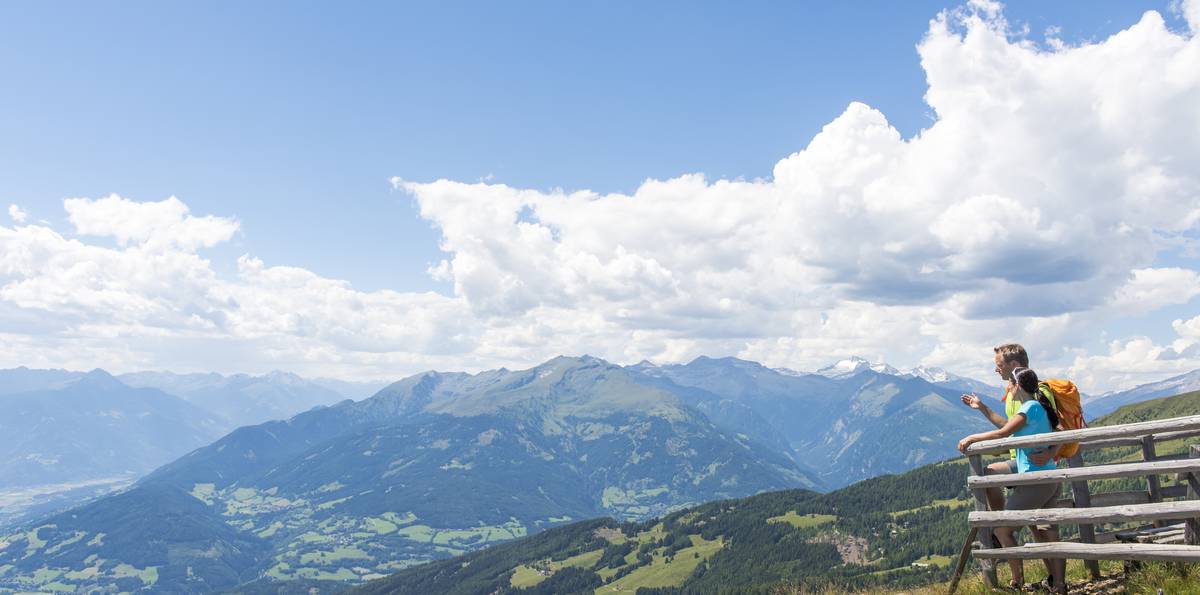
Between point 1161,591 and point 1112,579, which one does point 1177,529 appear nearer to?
point 1112,579

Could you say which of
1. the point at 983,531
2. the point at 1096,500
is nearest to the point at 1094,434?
the point at 1096,500

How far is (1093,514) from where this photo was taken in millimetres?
10445

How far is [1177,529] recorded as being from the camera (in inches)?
491

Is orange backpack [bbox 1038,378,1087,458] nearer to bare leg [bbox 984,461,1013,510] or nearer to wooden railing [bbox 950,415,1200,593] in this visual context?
wooden railing [bbox 950,415,1200,593]

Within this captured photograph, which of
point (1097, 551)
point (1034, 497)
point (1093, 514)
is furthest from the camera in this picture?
point (1034, 497)

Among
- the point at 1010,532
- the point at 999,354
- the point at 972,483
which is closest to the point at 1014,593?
the point at 1010,532

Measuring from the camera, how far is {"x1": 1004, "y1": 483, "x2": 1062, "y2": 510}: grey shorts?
11438 mm

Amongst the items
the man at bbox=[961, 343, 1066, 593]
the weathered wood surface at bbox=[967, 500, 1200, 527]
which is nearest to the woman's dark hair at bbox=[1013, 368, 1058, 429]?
the man at bbox=[961, 343, 1066, 593]

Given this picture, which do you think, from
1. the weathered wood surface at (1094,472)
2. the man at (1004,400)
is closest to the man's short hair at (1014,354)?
the man at (1004,400)

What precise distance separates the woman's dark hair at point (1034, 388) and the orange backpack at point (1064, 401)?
9 centimetres

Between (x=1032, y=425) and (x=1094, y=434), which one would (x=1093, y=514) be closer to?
(x=1094, y=434)

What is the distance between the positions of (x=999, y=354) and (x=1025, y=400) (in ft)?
3.67

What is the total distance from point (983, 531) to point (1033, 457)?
2.14m

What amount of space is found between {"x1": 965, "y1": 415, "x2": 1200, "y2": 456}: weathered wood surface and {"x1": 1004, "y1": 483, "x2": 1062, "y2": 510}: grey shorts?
767mm
